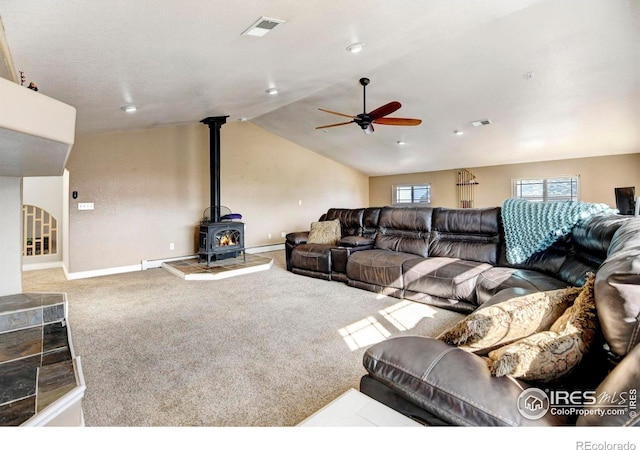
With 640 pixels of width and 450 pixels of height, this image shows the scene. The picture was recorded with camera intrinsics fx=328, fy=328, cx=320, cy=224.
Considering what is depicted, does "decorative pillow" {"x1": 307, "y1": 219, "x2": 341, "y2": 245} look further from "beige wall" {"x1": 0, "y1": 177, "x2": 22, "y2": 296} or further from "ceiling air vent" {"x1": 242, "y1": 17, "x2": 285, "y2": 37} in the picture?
"beige wall" {"x1": 0, "y1": 177, "x2": 22, "y2": 296}

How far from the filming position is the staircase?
159 cm

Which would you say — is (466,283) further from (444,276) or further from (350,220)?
(350,220)

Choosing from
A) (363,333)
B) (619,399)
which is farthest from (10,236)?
(619,399)

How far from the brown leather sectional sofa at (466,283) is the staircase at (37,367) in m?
1.56

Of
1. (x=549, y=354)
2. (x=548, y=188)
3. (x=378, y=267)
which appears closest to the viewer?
(x=549, y=354)

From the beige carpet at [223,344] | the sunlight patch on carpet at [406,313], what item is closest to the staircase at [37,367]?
the beige carpet at [223,344]

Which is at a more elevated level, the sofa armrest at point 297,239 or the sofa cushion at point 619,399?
the sofa armrest at point 297,239

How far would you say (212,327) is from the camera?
3154 millimetres

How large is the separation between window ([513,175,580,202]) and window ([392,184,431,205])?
2.32m

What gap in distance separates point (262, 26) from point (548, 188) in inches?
320

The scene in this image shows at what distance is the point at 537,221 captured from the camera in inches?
133

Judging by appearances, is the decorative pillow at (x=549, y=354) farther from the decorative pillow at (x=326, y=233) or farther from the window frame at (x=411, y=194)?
the window frame at (x=411, y=194)

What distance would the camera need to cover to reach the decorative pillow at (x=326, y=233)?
5500 millimetres
